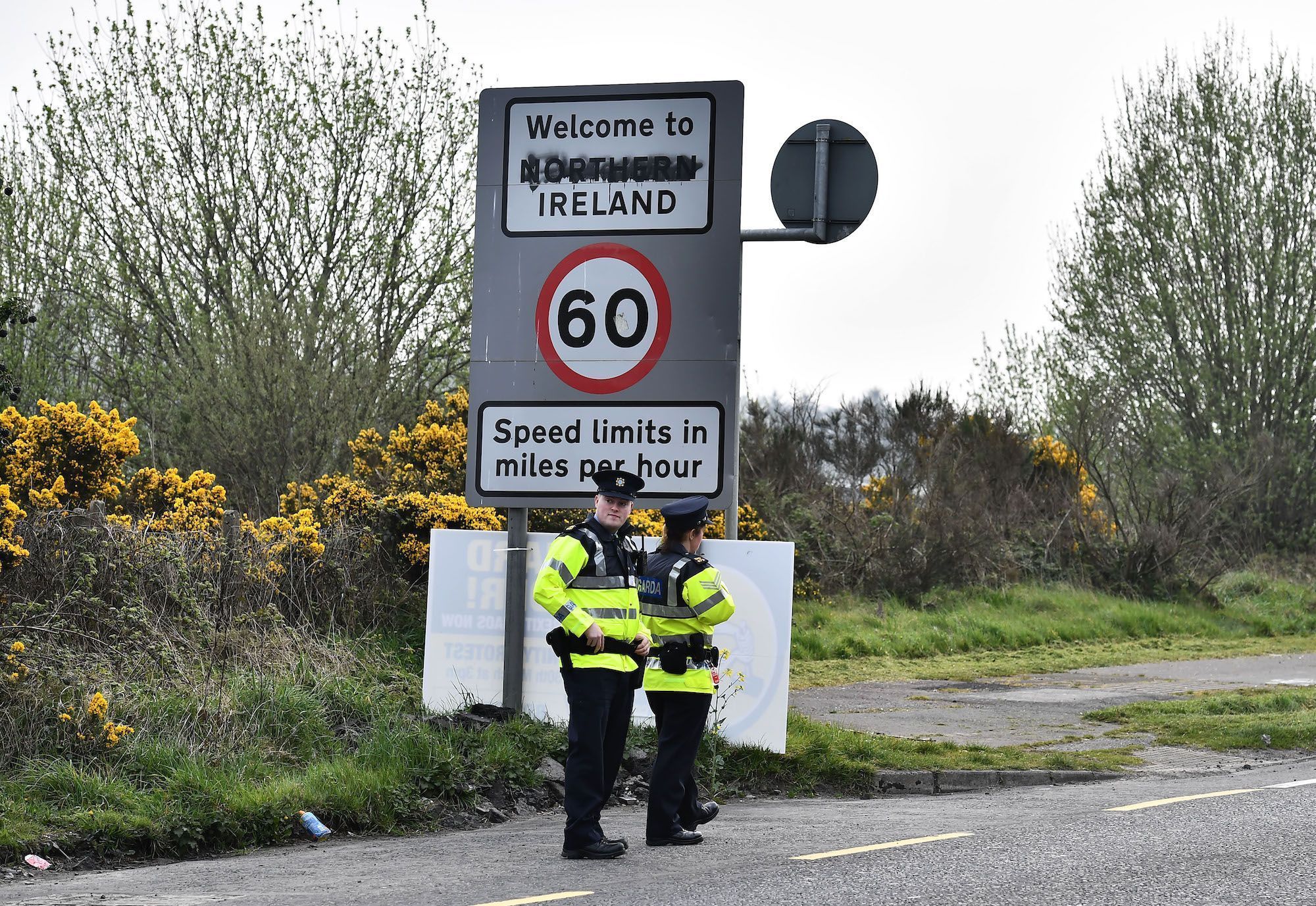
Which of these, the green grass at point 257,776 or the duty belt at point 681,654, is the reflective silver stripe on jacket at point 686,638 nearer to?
the duty belt at point 681,654

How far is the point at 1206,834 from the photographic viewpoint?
6750 mm

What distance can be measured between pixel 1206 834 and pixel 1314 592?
20.7 m

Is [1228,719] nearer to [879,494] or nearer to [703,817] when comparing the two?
[703,817]

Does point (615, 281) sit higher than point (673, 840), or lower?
higher

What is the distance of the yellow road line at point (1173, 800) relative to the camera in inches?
302

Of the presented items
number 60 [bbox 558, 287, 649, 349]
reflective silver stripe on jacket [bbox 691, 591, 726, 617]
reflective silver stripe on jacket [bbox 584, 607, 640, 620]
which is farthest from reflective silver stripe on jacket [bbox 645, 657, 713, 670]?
number 60 [bbox 558, 287, 649, 349]

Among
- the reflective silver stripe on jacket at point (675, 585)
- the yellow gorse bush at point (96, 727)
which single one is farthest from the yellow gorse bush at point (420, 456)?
the reflective silver stripe on jacket at point (675, 585)

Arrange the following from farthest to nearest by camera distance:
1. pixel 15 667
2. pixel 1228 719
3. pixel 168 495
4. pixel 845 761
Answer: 1. pixel 168 495
2. pixel 1228 719
3. pixel 845 761
4. pixel 15 667

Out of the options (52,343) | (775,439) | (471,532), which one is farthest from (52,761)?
(775,439)

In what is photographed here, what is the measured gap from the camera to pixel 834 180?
893cm

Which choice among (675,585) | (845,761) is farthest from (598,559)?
(845,761)

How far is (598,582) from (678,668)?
65cm

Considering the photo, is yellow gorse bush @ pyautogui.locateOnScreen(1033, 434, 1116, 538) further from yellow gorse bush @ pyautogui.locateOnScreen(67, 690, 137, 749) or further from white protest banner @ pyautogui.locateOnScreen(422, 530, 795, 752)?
yellow gorse bush @ pyautogui.locateOnScreen(67, 690, 137, 749)

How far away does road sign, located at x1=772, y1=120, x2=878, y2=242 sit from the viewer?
8922 mm
